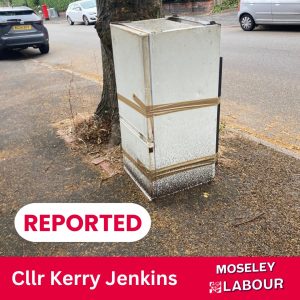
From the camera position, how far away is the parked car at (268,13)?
1266 centimetres

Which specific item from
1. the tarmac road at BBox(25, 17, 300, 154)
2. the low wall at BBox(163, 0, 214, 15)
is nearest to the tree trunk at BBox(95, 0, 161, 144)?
the tarmac road at BBox(25, 17, 300, 154)

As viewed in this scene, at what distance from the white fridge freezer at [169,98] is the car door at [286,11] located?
10.7m

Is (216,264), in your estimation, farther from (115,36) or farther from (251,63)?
(251,63)

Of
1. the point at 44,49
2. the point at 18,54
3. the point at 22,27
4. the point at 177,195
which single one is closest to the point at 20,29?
the point at 22,27

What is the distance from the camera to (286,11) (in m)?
12.8

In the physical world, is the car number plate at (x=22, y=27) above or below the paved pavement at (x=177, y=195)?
above

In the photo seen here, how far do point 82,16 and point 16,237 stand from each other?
22.1 meters

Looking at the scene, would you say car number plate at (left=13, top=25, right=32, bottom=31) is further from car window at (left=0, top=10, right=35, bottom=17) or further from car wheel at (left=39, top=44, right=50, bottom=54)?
car wheel at (left=39, top=44, right=50, bottom=54)

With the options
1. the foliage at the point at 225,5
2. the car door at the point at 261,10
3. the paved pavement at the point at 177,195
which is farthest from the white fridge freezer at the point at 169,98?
the foliage at the point at 225,5

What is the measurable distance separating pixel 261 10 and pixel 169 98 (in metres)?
11.8

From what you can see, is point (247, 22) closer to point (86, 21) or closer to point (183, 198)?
point (86, 21)

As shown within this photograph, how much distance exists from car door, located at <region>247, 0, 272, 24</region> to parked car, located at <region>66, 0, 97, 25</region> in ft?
36.4

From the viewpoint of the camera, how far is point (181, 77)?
3.03m

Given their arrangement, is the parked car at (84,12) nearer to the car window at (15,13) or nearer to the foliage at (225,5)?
the foliage at (225,5)
